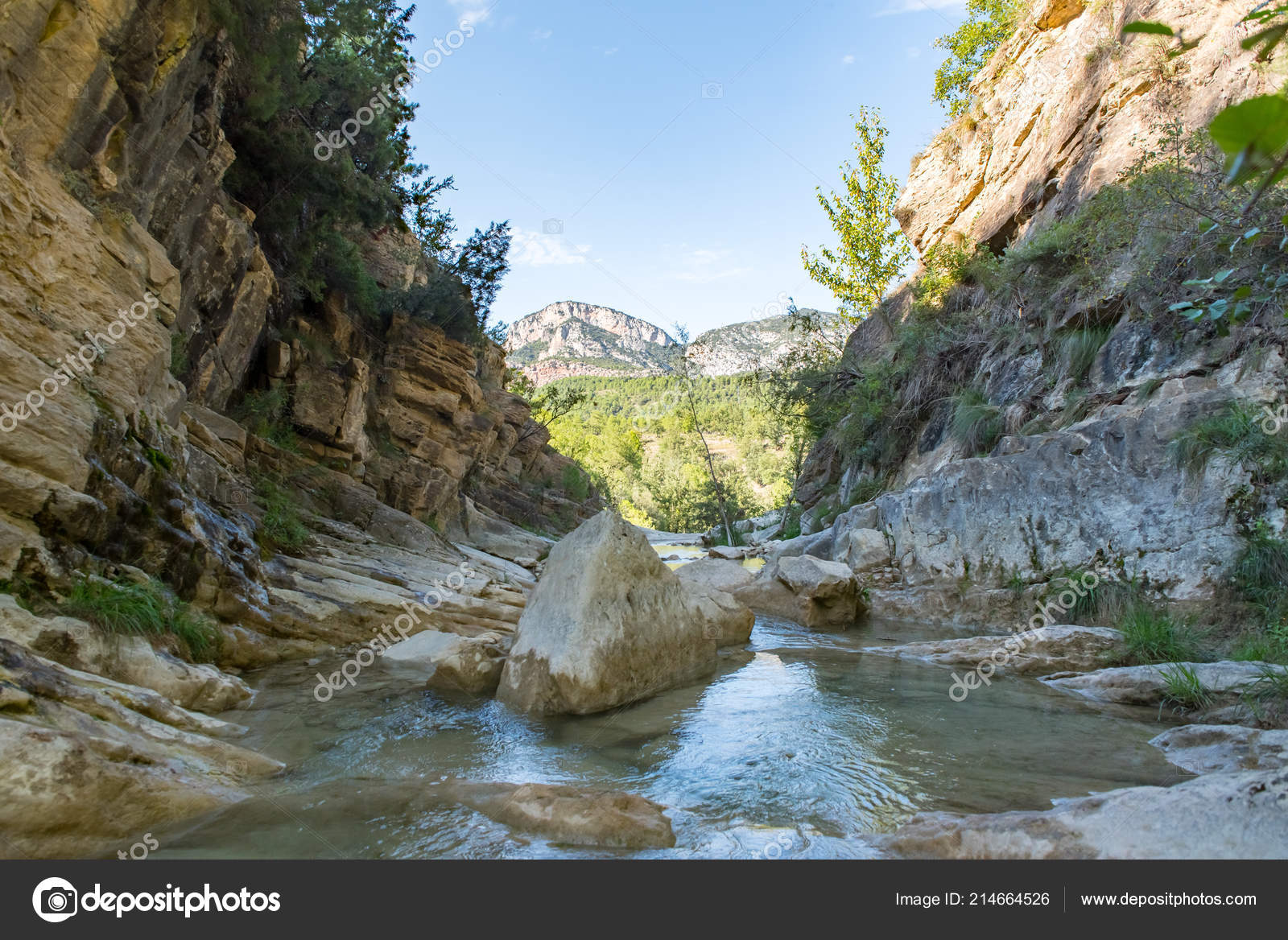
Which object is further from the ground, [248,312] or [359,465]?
[248,312]

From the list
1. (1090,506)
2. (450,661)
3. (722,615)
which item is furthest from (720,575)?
(450,661)

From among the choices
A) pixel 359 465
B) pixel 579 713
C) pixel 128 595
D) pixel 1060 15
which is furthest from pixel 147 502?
pixel 1060 15

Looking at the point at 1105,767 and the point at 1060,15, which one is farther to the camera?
the point at 1060,15

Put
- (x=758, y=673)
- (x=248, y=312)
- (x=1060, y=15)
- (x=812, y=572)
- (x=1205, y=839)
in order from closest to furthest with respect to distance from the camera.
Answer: (x=1205, y=839), (x=758, y=673), (x=812, y=572), (x=248, y=312), (x=1060, y=15)

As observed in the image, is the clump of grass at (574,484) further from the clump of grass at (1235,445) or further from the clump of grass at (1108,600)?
the clump of grass at (1235,445)

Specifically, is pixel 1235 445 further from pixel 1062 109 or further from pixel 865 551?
pixel 1062 109

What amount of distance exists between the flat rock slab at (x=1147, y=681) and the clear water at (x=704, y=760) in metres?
0.28

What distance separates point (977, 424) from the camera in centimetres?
1227

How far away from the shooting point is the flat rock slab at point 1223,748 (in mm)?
4000

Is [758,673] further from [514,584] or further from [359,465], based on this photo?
[359,465]

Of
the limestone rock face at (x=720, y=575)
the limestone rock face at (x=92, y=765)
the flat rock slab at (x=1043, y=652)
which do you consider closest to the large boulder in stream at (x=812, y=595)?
the limestone rock face at (x=720, y=575)

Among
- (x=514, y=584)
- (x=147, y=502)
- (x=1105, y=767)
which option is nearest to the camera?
(x=1105, y=767)

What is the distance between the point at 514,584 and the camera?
13.5m
